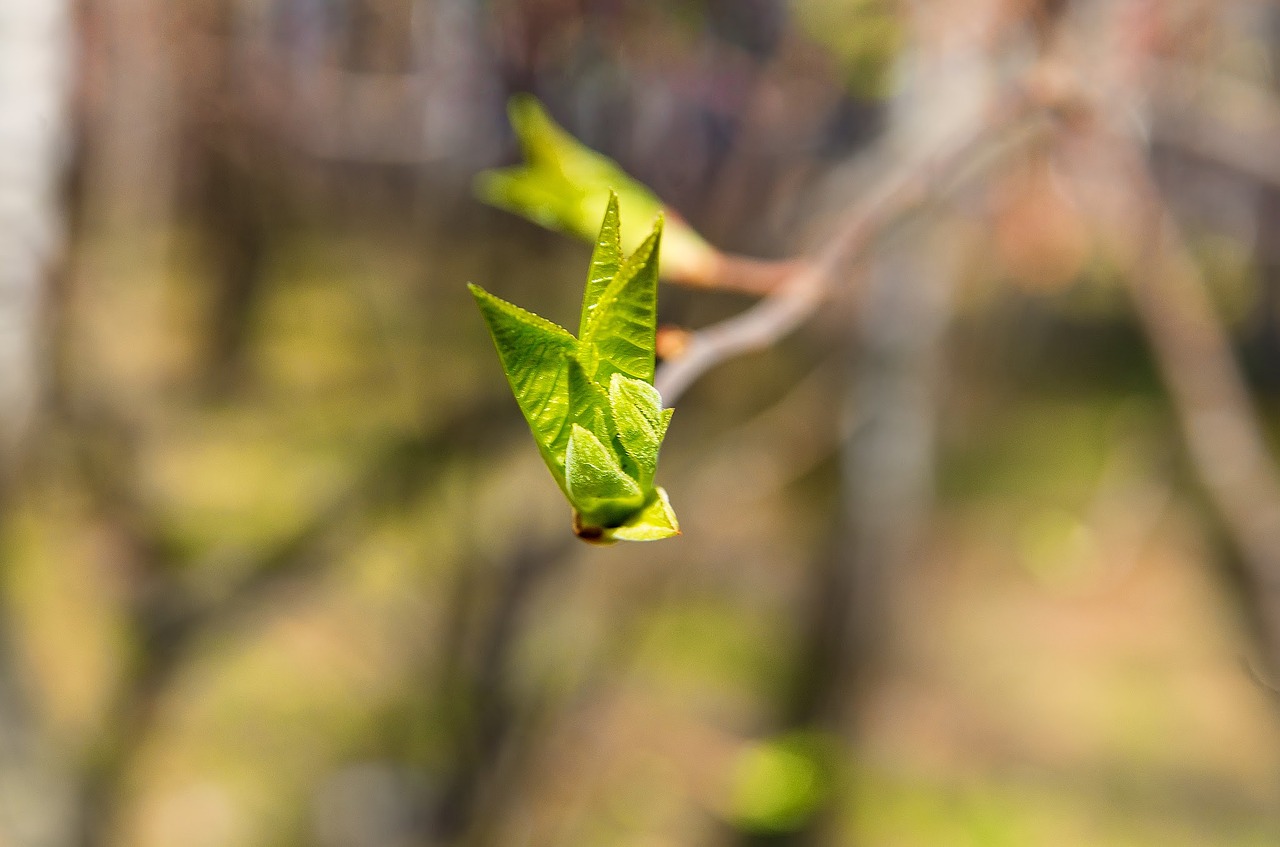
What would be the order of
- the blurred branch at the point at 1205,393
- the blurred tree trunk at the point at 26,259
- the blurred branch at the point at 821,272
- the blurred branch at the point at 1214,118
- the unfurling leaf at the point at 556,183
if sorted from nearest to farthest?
the blurred branch at the point at 821,272 < the unfurling leaf at the point at 556,183 < the blurred branch at the point at 1205,393 < the blurred branch at the point at 1214,118 < the blurred tree trunk at the point at 26,259

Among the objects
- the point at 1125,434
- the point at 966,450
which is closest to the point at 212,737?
the point at 966,450

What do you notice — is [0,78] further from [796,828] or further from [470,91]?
[796,828]

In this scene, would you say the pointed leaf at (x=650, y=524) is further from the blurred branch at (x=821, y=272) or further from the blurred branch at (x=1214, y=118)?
the blurred branch at (x=1214, y=118)

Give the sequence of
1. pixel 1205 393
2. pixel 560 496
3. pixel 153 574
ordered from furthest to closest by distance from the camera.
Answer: pixel 560 496 < pixel 153 574 < pixel 1205 393

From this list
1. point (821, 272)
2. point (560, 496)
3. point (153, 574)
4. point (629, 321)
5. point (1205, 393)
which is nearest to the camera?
point (629, 321)

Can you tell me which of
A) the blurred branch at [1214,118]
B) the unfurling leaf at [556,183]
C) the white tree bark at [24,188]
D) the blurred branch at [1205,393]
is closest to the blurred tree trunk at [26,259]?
the white tree bark at [24,188]

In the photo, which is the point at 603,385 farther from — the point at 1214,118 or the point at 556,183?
the point at 1214,118

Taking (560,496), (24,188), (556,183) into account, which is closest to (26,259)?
(24,188)

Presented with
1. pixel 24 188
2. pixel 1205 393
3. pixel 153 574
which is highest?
pixel 24 188

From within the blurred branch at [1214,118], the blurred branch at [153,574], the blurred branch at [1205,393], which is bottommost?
the blurred branch at [153,574]
